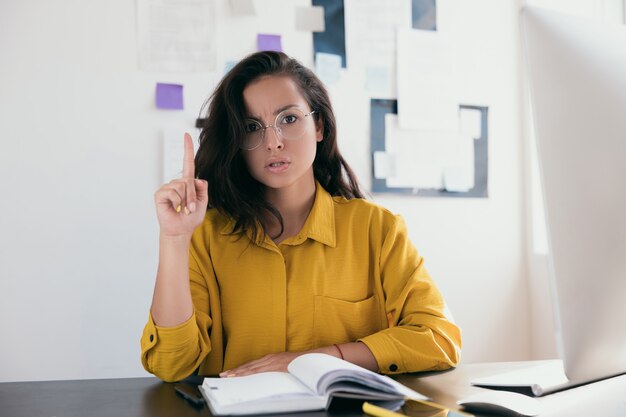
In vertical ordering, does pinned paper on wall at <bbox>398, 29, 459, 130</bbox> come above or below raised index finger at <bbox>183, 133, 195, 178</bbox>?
above

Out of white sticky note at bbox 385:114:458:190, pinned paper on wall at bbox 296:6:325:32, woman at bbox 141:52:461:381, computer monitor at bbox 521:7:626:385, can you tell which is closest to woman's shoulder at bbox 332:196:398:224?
woman at bbox 141:52:461:381

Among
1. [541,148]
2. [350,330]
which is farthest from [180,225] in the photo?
[541,148]

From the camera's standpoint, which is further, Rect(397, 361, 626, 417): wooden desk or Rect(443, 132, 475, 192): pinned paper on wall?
Rect(443, 132, 475, 192): pinned paper on wall

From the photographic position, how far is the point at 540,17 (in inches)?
33.5

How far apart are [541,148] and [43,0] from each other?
219 cm

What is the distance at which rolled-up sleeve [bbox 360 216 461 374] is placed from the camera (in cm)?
131

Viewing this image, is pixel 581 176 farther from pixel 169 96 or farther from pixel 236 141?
pixel 169 96

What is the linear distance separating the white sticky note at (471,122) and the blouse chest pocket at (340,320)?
5.20 ft

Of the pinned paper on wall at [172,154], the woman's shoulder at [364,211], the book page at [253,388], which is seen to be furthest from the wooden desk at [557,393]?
the pinned paper on wall at [172,154]

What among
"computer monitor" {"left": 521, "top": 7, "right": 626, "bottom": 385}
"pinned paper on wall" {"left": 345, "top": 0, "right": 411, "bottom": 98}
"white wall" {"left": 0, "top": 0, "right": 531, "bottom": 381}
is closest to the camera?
"computer monitor" {"left": 521, "top": 7, "right": 626, "bottom": 385}

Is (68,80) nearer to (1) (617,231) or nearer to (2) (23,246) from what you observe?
(2) (23,246)

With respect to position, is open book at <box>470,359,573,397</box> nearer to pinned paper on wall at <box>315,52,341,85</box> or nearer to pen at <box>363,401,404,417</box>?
pen at <box>363,401,404,417</box>

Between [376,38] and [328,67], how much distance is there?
0.85ft

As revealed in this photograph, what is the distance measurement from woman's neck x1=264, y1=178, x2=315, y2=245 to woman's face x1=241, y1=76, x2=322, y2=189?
71mm
